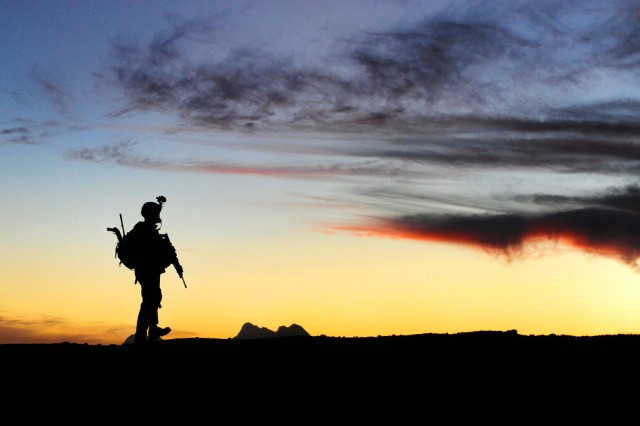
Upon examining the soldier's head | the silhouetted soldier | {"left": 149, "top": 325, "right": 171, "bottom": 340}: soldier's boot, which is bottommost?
{"left": 149, "top": 325, "right": 171, "bottom": 340}: soldier's boot

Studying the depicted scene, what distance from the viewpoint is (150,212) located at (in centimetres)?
1753

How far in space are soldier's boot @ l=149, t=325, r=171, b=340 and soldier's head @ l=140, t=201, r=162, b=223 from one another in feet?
7.70

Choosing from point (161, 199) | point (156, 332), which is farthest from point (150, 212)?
point (156, 332)

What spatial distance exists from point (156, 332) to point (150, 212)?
8.66 feet

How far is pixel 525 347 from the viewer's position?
13539 mm

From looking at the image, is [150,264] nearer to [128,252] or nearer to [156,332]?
[128,252]

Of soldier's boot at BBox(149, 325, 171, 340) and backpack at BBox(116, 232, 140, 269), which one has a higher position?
backpack at BBox(116, 232, 140, 269)

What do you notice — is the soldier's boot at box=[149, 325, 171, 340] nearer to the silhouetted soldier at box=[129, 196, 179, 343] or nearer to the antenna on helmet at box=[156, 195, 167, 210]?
the silhouetted soldier at box=[129, 196, 179, 343]

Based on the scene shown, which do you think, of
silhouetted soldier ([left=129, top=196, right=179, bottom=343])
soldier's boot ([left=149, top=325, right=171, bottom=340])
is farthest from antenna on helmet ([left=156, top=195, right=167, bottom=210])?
soldier's boot ([left=149, top=325, right=171, bottom=340])

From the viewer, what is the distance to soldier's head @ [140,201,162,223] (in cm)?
1752

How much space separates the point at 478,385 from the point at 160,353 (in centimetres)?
587

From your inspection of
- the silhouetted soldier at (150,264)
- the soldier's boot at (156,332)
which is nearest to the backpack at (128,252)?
the silhouetted soldier at (150,264)

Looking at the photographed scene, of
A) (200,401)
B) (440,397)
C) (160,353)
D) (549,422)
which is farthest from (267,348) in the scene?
(549,422)

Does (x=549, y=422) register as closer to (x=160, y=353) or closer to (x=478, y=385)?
(x=478, y=385)
